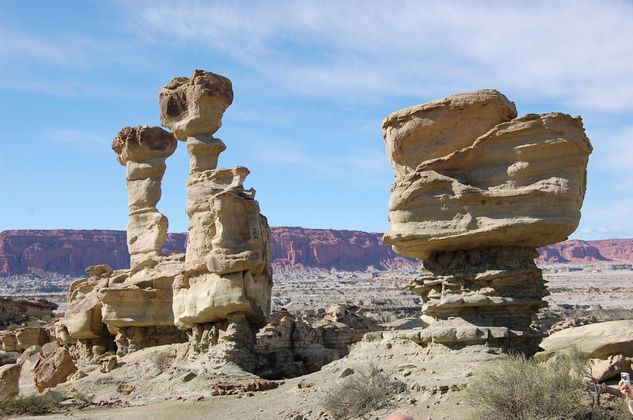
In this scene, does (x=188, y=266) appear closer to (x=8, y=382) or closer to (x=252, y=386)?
(x=252, y=386)

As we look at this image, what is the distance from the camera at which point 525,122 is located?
11.4 meters

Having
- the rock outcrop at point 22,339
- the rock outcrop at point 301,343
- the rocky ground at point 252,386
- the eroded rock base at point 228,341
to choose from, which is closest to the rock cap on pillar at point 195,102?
the eroded rock base at point 228,341

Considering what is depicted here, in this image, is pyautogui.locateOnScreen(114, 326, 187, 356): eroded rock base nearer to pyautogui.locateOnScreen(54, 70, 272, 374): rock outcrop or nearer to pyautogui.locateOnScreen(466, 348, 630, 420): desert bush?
pyautogui.locateOnScreen(54, 70, 272, 374): rock outcrop

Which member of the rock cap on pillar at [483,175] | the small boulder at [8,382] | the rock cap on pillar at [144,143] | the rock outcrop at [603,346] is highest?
the rock cap on pillar at [144,143]

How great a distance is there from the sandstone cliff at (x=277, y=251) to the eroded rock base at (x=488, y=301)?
115527mm

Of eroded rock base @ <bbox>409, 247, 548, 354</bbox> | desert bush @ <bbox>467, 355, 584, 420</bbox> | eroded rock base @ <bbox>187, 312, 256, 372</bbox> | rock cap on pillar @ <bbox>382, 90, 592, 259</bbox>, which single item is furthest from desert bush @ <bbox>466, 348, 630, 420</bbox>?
eroded rock base @ <bbox>187, 312, 256, 372</bbox>

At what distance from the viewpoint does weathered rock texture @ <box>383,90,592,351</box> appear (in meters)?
11.3

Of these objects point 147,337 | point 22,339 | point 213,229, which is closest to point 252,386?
point 213,229

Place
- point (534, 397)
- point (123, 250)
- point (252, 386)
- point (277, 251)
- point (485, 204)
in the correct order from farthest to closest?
1. point (277, 251)
2. point (123, 250)
3. point (252, 386)
4. point (485, 204)
5. point (534, 397)

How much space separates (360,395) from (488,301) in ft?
9.16

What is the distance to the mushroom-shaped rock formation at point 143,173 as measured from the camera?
22422 mm

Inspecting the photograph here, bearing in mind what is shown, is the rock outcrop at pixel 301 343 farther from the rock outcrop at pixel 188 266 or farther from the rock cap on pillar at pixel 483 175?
the rock cap on pillar at pixel 483 175

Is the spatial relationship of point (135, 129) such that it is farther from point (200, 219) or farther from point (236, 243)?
point (236, 243)

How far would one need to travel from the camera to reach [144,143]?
22.6m
